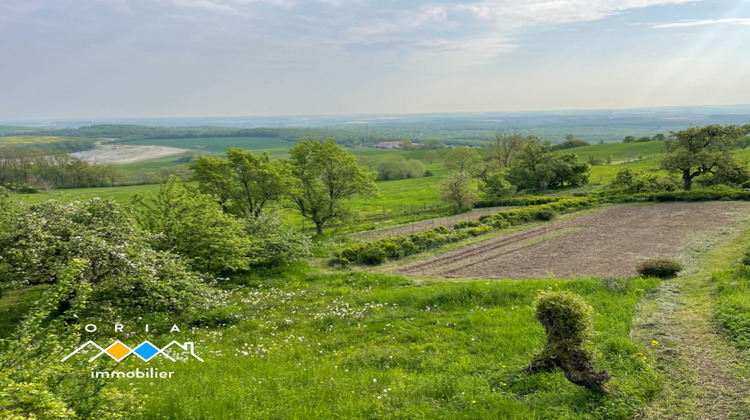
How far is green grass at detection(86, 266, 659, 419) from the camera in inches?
326

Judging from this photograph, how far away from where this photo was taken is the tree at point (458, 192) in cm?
4533

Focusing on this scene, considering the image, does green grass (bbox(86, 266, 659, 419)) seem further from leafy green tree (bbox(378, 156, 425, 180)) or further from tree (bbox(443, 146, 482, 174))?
leafy green tree (bbox(378, 156, 425, 180))

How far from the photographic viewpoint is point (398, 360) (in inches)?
448

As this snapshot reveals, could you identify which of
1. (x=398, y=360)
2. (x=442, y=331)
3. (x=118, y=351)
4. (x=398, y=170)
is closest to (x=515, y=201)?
(x=442, y=331)

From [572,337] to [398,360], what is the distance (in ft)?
16.3

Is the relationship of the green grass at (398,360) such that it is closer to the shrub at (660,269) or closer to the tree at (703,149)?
the shrub at (660,269)

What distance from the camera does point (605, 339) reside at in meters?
11.0

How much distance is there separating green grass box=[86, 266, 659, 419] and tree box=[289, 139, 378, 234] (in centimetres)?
1808

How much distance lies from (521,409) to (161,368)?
9.73 metres

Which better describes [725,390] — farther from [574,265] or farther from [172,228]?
[172,228]

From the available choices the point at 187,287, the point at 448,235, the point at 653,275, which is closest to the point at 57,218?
the point at 187,287

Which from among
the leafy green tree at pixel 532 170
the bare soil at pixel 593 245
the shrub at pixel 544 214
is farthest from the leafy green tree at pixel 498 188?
the bare soil at pixel 593 245

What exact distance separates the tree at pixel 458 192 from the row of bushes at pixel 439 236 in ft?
30.4

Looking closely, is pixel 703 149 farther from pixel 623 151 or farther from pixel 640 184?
pixel 623 151
